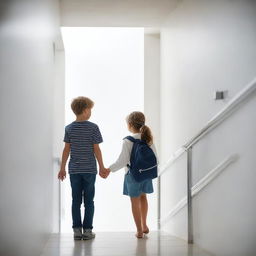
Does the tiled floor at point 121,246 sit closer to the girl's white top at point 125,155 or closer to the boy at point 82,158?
the boy at point 82,158

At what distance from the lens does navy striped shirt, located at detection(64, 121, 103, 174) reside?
4484mm

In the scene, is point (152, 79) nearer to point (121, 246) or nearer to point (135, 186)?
point (135, 186)

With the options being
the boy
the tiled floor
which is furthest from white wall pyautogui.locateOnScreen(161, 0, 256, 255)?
the boy

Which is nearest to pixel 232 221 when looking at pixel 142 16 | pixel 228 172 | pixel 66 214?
pixel 228 172

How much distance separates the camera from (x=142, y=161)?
4641 mm

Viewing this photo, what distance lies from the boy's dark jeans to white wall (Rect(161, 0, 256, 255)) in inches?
37.0

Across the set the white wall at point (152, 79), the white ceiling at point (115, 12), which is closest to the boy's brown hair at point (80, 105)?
the white ceiling at point (115, 12)

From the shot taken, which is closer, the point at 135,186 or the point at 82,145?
the point at 82,145

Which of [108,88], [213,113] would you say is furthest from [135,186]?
[108,88]

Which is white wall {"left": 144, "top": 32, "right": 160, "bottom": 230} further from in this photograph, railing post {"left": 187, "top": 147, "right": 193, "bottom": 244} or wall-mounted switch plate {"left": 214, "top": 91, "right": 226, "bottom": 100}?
wall-mounted switch plate {"left": 214, "top": 91, "right": 226, "bottom": 100}

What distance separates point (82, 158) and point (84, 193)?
348 millimetres

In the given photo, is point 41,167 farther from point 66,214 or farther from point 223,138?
point 66,214

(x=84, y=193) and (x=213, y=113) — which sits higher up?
(x=213, y=113)

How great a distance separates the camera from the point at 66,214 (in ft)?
29.8
